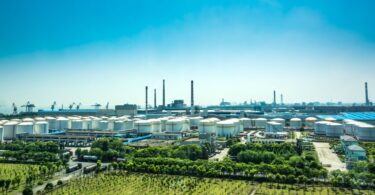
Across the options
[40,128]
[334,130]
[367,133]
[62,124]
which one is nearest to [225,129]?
[334,130]

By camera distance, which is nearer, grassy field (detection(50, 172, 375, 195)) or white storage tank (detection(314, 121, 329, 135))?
grassy field (detection(50, 172, 375, 195))

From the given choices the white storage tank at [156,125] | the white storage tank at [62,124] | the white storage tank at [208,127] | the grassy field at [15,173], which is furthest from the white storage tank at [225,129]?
the white storage tank at [62,124]

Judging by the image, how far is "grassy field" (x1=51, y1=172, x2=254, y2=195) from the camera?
15430mm

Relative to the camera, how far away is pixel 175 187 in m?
16.1

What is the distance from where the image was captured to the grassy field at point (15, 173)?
16.6 m

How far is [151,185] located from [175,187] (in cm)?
164

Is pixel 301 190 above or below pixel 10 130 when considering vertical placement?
below

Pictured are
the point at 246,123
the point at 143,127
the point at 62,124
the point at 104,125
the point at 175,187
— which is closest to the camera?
the point at 175,187

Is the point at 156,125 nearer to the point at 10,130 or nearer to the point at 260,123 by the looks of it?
the point at 260,123

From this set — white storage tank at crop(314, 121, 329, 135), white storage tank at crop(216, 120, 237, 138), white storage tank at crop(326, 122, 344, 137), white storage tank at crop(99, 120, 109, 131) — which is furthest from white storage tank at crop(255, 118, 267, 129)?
white storage tank at crop(99, 120, 109, 131)

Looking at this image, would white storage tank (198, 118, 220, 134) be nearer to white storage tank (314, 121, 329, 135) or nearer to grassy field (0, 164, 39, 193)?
white storage tank (314, 121, 329, 135)

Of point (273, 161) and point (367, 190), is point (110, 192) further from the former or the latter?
point (367, 190)

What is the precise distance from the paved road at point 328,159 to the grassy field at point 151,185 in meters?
8.32

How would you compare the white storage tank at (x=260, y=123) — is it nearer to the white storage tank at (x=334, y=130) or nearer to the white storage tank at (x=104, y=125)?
the white storage tank at (x=334, y=130)
